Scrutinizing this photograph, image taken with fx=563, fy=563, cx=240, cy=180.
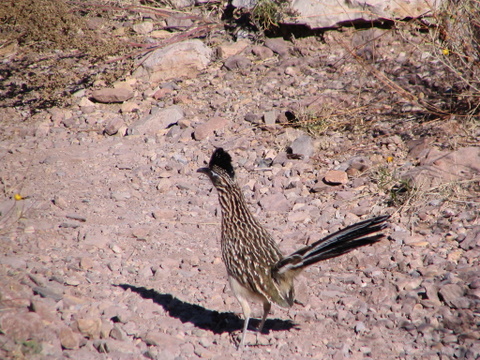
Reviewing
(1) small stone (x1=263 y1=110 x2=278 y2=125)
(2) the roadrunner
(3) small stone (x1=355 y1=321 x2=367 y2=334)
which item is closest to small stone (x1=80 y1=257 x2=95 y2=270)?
(2) the roadrunner

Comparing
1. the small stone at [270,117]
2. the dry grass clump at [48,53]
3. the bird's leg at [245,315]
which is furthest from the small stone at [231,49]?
the bird's leg at [245,315]

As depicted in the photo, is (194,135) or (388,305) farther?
(194,135)

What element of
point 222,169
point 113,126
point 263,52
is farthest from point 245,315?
point 263,52

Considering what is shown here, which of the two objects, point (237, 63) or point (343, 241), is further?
point (237, 63)

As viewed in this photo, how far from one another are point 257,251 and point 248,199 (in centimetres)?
210

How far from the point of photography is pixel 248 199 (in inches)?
255

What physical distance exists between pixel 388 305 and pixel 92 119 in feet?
16.9

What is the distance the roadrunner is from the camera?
4.02 meters

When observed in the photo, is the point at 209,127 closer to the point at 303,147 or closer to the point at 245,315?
the point at 303,147

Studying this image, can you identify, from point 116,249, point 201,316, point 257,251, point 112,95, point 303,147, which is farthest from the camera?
point 112,95

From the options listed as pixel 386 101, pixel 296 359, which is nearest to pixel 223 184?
pixel 296 359

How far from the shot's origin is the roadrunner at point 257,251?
4023 mm

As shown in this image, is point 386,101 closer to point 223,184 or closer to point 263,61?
point 263,61

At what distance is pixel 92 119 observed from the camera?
810 centimetres
